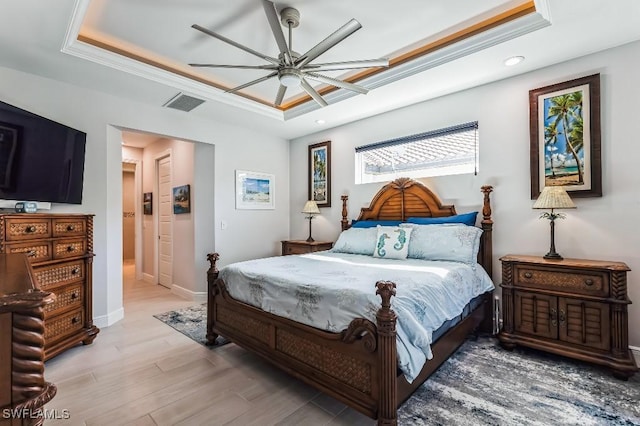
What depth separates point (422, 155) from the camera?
3904 millimetres

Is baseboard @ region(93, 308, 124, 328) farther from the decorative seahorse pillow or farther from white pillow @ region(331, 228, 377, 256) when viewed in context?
the decorative seahorse pillow

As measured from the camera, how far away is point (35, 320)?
28.6 inches

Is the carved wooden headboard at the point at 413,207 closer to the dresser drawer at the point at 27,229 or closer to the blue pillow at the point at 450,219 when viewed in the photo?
the blue pillow at the point at 450,219

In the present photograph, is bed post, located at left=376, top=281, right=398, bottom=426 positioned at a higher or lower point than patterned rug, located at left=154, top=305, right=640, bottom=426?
higher

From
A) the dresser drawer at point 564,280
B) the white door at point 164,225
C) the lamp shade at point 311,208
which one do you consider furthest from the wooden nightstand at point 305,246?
the dresser drawer at point 564,280

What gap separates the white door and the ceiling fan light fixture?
145 inches

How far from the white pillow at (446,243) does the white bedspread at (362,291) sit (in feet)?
0.31

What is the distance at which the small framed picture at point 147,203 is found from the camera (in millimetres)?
5729

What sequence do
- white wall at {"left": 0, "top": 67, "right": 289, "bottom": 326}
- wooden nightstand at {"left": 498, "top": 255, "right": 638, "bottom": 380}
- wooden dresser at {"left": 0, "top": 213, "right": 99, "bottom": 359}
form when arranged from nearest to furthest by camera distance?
1. wooden nightstand at {"left": 498, "top": 255, "right": 638, "bottom": 380}
2. wooden dresser at {"left": 0, "top": 213, "right": 99, "bottom": 359}
3. white wall at {"left": 0, "top": 67, "right": 289, "bottom": 326}

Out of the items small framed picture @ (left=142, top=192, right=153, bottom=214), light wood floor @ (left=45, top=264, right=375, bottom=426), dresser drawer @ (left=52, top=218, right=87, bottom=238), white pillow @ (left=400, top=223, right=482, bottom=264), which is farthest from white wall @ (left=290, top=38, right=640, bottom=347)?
small framed picture @ (left=142, top=192, right=153, bottom=214)

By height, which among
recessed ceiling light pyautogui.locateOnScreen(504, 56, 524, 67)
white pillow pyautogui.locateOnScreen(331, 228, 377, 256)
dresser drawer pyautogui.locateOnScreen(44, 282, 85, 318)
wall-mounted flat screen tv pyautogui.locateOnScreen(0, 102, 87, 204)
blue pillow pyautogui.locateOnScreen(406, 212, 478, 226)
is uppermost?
recessed ceiling light pyautogui.locateOnScreen(504, 56, 524, 67)

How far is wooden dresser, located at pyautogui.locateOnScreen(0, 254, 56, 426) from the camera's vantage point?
A: 676mm

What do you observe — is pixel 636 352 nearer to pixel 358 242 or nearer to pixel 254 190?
pixel 358 242

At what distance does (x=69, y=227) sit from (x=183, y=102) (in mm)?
1840
